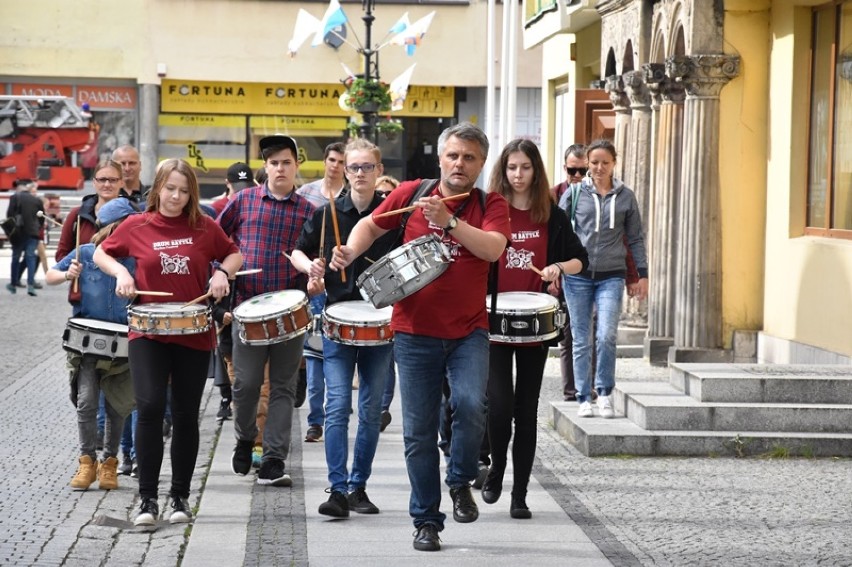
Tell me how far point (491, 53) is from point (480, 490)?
20.6m

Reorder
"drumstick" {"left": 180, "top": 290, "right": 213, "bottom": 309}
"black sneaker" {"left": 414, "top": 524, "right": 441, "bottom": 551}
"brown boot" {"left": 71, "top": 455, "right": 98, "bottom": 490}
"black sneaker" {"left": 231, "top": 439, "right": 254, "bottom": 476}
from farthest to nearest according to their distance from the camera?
1. "black sneaker" {"left": 231, "top": 439, "right": 254, "bottom": 476}
2. "brown boot" {"left": 71, "top": 455, "right": 98, "bottom": 490}
3. "drumstick" {"left": 180, "top": 290, "right": 213, "bottom": 309}
4. "black sneaker" {"left": 414, "top": 524, "right": 441, "bottom": 551}

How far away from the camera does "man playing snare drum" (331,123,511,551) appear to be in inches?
281

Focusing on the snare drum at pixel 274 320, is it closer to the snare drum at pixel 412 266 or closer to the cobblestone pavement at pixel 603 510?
the cobblestone pavement at pixel 603 510

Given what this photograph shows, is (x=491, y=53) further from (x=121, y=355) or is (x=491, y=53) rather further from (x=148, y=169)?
(x=121, y=355)

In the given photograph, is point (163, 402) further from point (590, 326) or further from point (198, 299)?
point (590, 326)

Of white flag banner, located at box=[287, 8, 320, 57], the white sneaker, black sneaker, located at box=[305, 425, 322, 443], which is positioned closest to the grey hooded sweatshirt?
the white sneaker

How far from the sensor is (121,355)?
9.05 meters

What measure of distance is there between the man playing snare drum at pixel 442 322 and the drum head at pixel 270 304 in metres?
1.15

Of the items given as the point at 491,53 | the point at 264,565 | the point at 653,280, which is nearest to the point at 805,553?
the point at 264,565

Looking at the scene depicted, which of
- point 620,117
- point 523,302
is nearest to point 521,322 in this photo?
point 523,302

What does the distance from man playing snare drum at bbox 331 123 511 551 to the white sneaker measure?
3.89 meters

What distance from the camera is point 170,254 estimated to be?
8.05m

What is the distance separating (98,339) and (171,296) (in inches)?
46.7

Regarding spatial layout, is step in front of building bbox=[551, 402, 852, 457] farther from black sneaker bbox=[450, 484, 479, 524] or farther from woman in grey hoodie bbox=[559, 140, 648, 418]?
black sneaker bbox=[450, 484, 479, 524]
